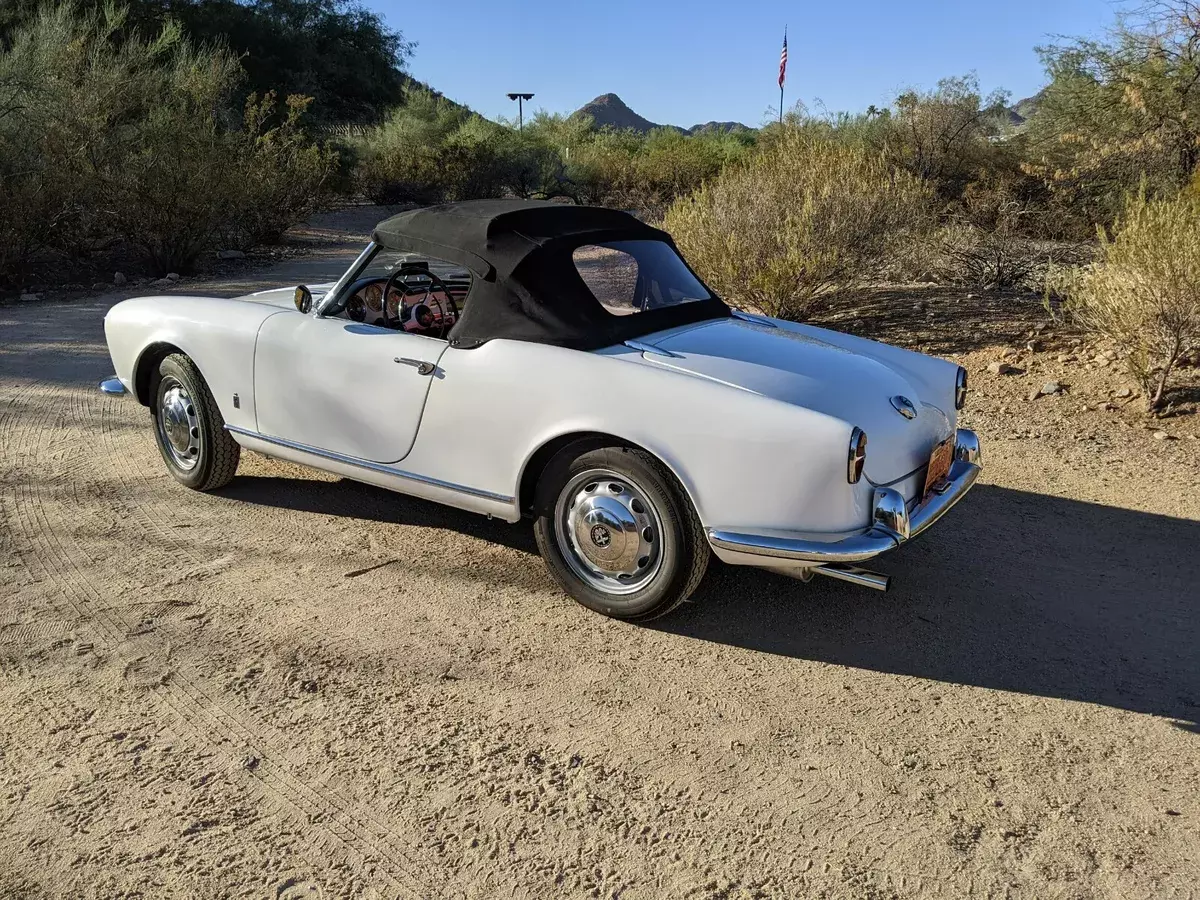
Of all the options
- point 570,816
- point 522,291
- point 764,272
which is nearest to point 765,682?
point 570,816

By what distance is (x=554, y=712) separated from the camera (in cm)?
310

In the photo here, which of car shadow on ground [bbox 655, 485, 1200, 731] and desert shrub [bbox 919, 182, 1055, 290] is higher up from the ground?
desert shrub [bbox 919, 182, 1055, 290]

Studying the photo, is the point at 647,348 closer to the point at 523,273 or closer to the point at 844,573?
the point at 523,273

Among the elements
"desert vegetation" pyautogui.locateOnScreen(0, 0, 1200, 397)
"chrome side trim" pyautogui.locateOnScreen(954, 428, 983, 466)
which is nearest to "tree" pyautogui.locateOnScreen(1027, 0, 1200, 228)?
"desert vegetation" pyautogui.locateOnScreen(0, 0, 1200, 397)

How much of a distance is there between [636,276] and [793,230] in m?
5.05

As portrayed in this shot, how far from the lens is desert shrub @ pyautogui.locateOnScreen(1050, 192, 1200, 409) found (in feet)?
20.7

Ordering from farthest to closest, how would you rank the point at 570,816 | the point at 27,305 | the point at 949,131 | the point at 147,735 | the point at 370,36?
the point at 370,36
the point at 949,131
the point at 27,305
the point at 147,735
the point at 570,816

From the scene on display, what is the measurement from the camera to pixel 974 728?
306cm

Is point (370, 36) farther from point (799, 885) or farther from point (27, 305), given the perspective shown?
point (799, 885)

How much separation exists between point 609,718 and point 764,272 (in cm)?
644

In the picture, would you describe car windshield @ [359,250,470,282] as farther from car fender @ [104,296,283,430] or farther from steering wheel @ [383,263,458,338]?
car fender @ [104,296,283,430]

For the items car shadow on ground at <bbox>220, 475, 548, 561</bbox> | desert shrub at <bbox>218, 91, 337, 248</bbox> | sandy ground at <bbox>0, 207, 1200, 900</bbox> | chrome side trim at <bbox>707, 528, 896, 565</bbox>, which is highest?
desert shrub at <bbox>218, 91, 337, 248</bbox>

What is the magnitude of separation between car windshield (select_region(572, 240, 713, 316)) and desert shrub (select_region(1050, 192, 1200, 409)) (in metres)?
3.74

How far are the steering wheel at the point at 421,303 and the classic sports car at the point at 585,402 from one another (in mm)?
12
